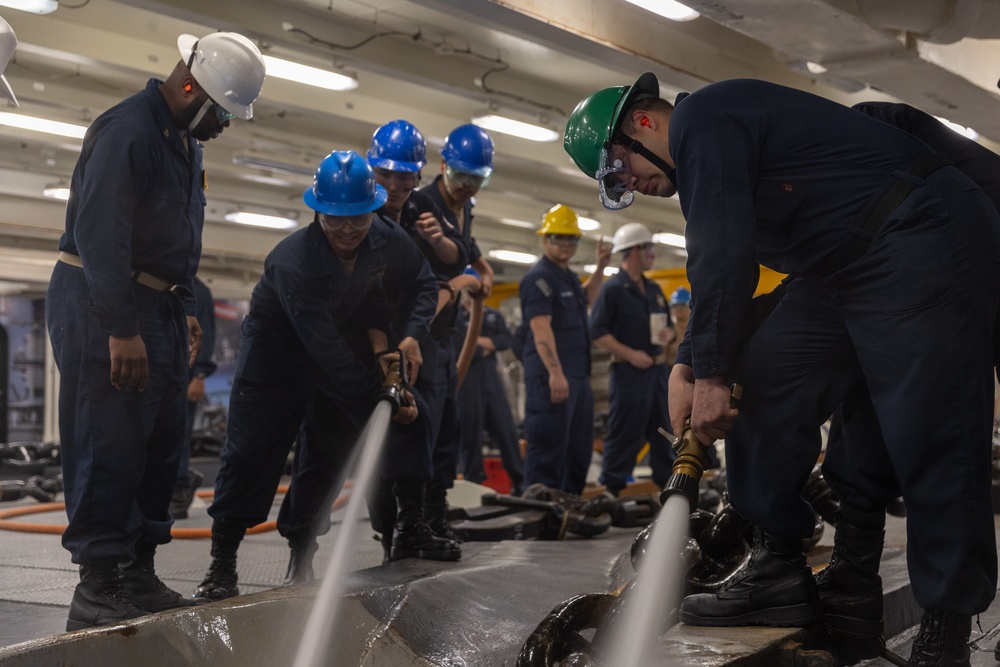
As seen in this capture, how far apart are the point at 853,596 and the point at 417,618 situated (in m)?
1.23

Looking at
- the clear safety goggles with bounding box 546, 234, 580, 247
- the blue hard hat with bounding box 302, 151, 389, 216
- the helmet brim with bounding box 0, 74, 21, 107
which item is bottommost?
the clear safety goggles with bounding box 546, 234, 580, 247

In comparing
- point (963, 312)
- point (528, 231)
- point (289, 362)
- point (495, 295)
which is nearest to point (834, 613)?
point (963, 312)

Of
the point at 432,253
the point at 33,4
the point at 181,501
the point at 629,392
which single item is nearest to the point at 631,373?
the point at 629,392

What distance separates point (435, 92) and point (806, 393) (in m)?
9.05

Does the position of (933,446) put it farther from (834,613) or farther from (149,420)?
(149,420)

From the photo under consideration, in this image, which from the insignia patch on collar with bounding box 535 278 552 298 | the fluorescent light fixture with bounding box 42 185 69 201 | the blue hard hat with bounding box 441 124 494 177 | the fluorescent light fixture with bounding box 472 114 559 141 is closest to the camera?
the blue hard hat with bounding box 441 124 494 177

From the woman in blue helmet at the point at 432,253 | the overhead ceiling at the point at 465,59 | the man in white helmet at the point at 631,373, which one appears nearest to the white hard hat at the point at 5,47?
the woman in blue helmet at the point at 432,253

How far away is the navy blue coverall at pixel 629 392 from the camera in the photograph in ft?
22.6

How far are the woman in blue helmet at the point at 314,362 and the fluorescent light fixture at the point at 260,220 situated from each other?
37.3ft

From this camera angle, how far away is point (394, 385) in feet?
11.5

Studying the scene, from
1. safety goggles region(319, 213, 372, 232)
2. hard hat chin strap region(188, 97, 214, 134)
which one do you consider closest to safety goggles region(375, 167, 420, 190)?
safety goggles region(319, 213, 372, 232)

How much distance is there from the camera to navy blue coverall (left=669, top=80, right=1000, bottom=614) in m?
2.08

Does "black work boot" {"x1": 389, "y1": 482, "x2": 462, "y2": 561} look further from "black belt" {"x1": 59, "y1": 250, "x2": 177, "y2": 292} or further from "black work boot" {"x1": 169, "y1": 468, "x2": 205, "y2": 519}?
"black work boot" {"x1": 169, "y1": 468, "x2": 205, "y2": 519}

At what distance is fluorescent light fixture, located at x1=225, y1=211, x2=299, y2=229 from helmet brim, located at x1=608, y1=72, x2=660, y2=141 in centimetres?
1279
